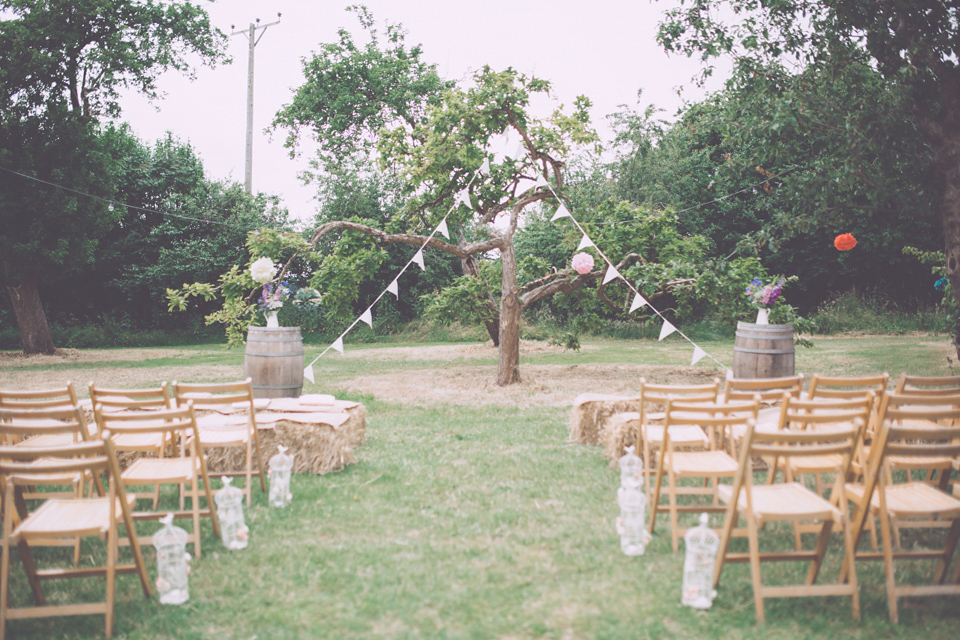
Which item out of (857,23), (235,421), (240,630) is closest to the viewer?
(240,630)

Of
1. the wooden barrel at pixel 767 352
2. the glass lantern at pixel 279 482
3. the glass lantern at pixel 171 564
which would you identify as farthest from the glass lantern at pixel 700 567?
the wooden barrel at pixel 767 352

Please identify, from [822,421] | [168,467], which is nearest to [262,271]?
[168,467]

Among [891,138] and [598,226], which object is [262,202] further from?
[891,138]

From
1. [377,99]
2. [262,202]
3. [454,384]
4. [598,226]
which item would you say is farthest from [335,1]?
[454,384]

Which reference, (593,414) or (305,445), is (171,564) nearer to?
(305,445)

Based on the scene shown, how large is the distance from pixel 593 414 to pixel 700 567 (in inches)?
135

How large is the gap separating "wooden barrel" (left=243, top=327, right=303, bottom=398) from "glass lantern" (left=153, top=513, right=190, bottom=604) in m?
4.46

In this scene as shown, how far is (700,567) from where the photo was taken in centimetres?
322

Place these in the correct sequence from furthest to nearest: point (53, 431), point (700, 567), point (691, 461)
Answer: point (691, 461), point (53, 431), point (700, 567)

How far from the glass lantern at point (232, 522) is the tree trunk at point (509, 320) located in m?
7.04

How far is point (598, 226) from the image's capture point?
12.0 meters

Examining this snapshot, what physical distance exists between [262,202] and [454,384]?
46.8 feet

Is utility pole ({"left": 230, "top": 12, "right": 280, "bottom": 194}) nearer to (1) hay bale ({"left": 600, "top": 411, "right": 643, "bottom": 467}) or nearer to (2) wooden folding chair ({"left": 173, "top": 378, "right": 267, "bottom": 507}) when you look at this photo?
(2) wooden folding chair ({"left": 173, "top": 378, "right": 267, "bottom": 507})

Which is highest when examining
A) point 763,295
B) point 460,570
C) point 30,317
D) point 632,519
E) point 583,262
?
point 583,262
